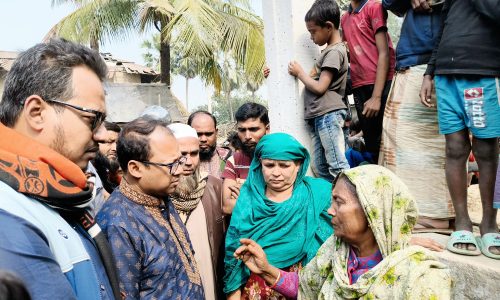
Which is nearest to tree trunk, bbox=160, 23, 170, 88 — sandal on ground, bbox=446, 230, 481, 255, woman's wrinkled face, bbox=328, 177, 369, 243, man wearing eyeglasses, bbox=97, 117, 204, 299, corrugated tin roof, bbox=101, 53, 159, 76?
corrugated tin roof, bbox=101, 53, 159, 76

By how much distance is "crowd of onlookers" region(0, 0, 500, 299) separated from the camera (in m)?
1.09

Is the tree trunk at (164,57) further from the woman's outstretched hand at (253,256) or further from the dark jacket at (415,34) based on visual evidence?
the woman's outstretched hand at (253,256)

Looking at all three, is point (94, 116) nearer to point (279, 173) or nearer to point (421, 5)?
point (279, 173)

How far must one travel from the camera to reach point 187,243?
2.04 meters

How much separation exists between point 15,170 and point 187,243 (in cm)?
117

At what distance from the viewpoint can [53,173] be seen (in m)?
1.06

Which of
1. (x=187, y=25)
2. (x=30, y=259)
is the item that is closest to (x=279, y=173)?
(x=30, y=259)

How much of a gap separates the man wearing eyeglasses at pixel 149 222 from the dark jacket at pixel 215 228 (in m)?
0.49

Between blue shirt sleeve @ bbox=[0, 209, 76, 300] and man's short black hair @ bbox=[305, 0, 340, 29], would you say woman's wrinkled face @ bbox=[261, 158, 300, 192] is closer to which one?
man's short black hair @ bbox=[305, 0, 340, 29]

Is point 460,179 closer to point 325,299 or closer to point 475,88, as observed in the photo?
point 475,88

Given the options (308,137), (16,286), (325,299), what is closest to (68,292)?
(16,286)

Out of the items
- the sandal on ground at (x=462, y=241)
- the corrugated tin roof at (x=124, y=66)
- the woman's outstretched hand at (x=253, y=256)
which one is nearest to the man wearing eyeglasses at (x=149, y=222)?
the woman's outstretched hand at (x=253, y=256)

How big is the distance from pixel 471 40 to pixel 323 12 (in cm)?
127

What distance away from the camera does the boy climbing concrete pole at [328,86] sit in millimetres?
3219
